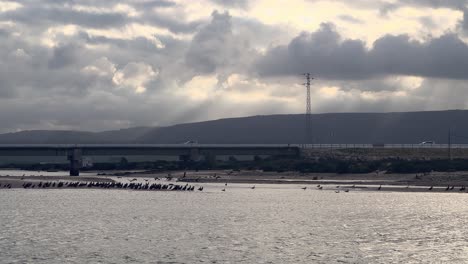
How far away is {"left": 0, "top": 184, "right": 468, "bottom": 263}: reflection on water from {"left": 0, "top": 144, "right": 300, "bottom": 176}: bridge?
63.6 metres

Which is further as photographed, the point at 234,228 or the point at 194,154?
the point at 194,154

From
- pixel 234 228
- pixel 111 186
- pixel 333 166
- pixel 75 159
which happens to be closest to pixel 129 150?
pixel 75 159

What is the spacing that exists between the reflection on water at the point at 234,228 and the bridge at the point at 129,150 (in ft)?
209

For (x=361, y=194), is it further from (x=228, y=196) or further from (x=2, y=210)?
(x=2, y=210)

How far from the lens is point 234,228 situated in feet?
201

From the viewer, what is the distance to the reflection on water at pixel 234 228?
47812 mm

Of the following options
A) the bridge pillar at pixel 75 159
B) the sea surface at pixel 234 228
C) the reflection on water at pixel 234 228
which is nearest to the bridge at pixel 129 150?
the bridge pillar at pixel 75 159

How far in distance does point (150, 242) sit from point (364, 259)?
14594mm

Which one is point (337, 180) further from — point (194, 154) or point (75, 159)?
point (75, 159)

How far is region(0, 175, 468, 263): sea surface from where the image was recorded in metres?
47.7

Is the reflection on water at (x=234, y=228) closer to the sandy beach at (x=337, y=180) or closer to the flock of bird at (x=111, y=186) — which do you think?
the flock of bird at (x=111, y=186)

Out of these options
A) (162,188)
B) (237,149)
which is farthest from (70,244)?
(237,149)

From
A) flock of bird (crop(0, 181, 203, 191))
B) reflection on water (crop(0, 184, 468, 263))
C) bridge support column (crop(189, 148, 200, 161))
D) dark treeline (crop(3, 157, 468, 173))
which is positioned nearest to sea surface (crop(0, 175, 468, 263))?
reflection on water (crop(0, 184, 468, 263))

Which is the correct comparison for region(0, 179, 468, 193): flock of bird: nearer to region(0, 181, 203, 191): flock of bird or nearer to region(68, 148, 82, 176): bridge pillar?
region(0, 181, 203, 191): flock of bird
